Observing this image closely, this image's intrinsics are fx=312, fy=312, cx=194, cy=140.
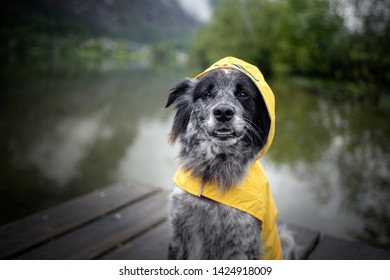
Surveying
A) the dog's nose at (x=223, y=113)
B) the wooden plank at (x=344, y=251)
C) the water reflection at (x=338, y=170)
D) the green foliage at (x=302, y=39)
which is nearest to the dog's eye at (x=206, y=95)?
the dog's nose at (x=223, y=113)

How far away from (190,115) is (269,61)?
1904 cm

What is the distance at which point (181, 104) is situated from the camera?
105 inches

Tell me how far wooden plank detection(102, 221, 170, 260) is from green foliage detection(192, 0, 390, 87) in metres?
7.31

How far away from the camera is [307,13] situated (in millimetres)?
16125

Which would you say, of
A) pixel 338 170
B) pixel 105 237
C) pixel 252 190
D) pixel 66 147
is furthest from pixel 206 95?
pixel 66 147

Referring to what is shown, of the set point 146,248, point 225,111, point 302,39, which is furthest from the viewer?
point 302,39

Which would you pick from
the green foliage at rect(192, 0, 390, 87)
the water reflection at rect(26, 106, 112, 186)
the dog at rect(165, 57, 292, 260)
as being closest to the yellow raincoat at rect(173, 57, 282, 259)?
the dog at rect(165, 57, 292, 260)

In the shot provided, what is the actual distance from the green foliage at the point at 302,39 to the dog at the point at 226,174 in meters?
6.77

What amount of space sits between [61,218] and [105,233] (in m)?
0.62

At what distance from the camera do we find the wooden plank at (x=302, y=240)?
10.3 ft

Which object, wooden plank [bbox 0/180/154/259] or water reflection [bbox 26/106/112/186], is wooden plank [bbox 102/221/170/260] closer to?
wooden plank [bbox 0/180/154/259]

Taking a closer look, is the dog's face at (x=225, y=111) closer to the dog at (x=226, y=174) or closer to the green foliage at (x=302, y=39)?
the dog at (x=226, y=174)

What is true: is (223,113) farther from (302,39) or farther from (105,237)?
(302,39)
